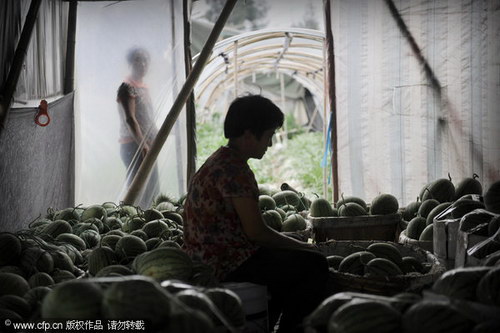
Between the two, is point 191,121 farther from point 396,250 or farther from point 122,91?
point 396,250

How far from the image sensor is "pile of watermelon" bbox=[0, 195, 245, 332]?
5.59 feet


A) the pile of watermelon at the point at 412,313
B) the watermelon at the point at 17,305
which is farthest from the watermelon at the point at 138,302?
the watermelon at the point at 17,305

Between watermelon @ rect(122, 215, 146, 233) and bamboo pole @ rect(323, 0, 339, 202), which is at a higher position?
bamboo pole @ rect(323, 0, 339, 202)

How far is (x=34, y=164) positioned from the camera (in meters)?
5.29

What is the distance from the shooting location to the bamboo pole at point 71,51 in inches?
253

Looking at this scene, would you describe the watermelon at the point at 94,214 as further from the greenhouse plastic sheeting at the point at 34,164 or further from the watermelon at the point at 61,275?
the watermelon at the point at 61,275

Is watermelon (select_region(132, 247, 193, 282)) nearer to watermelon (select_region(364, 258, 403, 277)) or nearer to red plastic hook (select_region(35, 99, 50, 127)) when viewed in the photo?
watermelon (select_region(364, 258, 403, 277))

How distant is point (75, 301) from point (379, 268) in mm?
1760

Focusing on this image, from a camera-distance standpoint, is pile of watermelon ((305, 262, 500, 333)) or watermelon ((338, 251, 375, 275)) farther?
watermelon ((338, 251, 375, 275))

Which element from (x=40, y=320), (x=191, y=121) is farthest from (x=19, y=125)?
(x=40, y=320)

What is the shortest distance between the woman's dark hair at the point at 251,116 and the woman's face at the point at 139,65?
3925 mm

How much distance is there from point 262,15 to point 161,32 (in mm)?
2141

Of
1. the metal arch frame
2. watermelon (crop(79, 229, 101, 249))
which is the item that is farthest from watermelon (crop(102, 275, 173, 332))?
the metal arch frame

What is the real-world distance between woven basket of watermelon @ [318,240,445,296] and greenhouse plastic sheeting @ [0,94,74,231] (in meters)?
2.74
